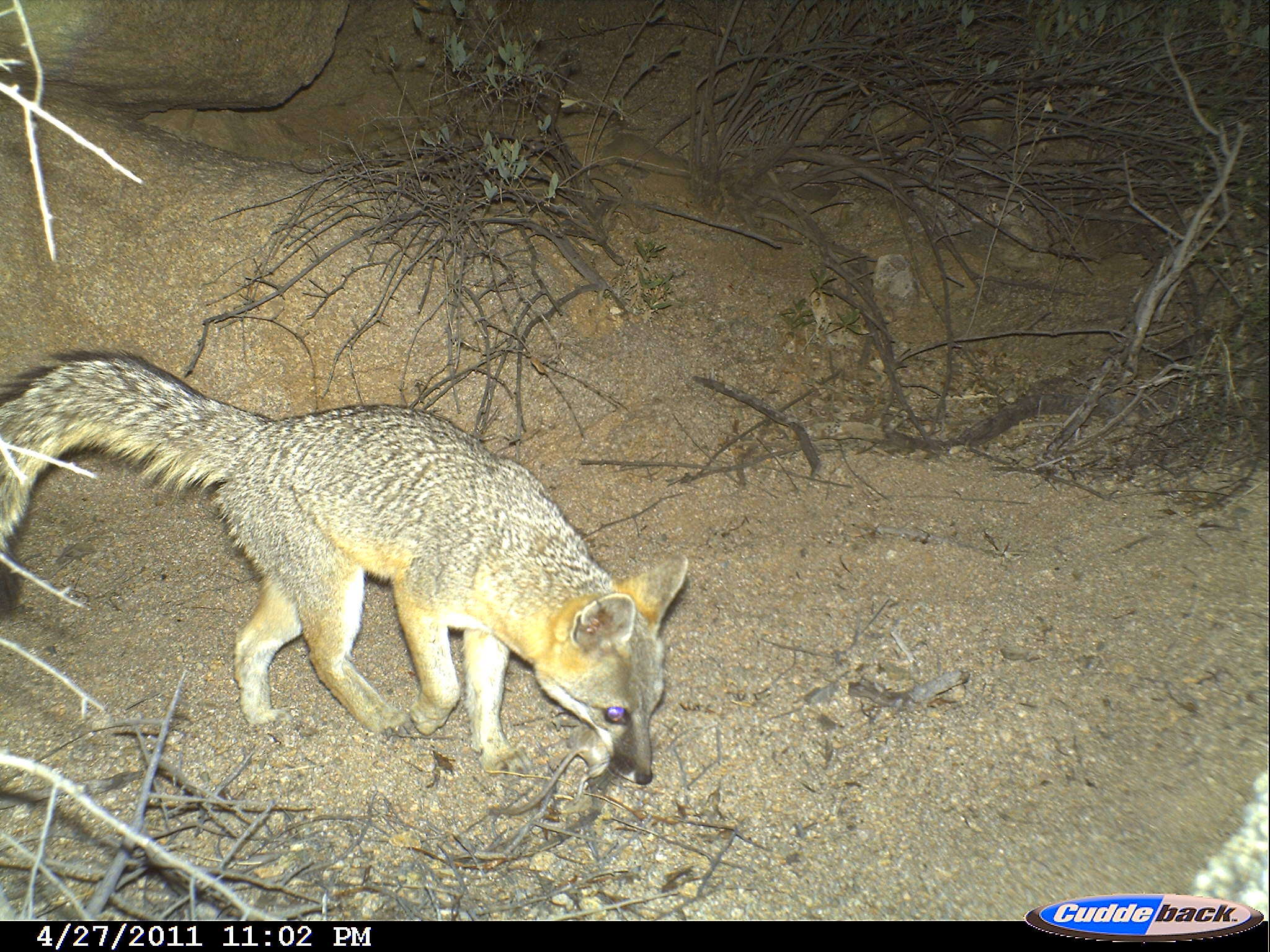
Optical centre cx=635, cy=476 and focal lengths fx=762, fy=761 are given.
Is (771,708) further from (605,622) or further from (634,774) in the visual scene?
(605,622)

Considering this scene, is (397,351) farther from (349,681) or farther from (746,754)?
(746,754)

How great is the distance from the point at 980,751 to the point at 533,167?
552 centimetres

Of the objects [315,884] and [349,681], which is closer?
[315,884]

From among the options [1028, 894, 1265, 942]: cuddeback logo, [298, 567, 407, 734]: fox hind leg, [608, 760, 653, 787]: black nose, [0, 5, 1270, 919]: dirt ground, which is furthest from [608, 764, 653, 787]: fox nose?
[1028, 894, 1265, 942]: cuddeback logo

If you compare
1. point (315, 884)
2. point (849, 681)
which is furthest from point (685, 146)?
point (315, 884)

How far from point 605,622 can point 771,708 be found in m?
1.16

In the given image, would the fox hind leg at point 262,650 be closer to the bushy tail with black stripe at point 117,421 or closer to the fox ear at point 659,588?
the bushy tail with black stripe at point 117,421

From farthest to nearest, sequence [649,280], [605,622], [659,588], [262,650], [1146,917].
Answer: [649,280]
[262,650]
[659,588]
[605,622]
[1146,917]

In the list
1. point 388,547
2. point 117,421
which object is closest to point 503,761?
point 388,547

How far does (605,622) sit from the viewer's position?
336cm

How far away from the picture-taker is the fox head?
340 centimetres

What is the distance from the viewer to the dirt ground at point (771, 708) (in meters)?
2.96

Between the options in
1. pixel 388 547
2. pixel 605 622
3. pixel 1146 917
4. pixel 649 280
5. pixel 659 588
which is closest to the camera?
pixel 1146 917

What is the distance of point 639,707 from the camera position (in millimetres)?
3428
